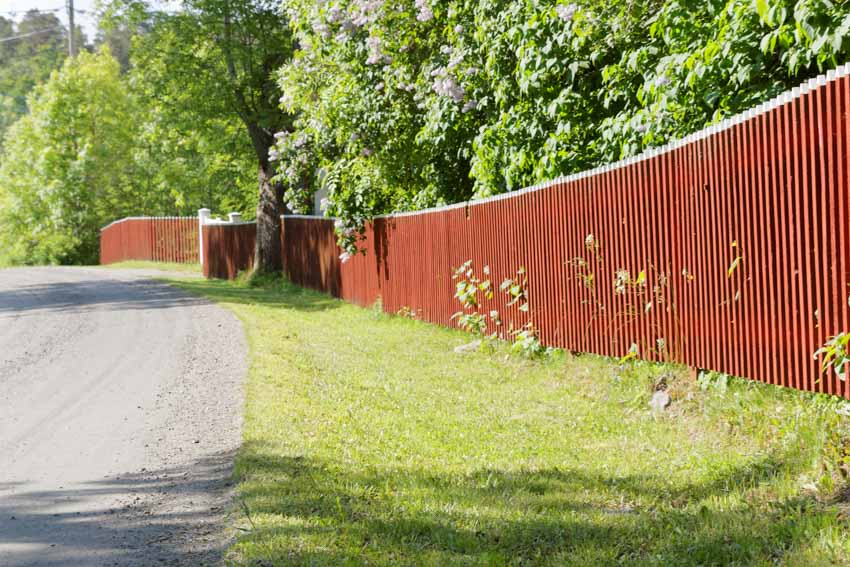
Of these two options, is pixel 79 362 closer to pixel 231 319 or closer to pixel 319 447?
pixel 231 319

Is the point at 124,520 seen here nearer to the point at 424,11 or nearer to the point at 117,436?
the point at 117,436

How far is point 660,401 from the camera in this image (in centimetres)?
815

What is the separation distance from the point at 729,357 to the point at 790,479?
1.97 metres

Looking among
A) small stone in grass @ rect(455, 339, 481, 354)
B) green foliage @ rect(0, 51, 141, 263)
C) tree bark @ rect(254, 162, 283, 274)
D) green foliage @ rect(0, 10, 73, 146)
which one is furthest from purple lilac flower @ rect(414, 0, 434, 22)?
green foliage @ rect(0, 10, 73, 146)

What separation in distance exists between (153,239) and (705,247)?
34.7 meters

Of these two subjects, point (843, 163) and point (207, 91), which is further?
point (207, 91)

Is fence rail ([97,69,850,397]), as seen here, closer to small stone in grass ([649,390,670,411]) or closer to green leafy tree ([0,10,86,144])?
small stone in grass ([649,390,670,411])

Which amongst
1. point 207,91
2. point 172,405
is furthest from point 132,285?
point 172,405

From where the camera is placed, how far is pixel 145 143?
45969 mm

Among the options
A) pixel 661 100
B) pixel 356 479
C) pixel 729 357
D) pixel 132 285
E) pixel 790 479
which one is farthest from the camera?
pixel 132 285

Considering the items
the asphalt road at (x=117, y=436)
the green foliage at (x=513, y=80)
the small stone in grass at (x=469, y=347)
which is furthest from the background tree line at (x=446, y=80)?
the asphalt road at (x=117, y=436)

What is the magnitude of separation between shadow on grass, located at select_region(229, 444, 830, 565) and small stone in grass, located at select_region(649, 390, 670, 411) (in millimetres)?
1791

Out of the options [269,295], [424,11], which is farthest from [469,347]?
[269,295]

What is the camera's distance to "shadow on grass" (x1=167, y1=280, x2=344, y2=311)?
20859mm
